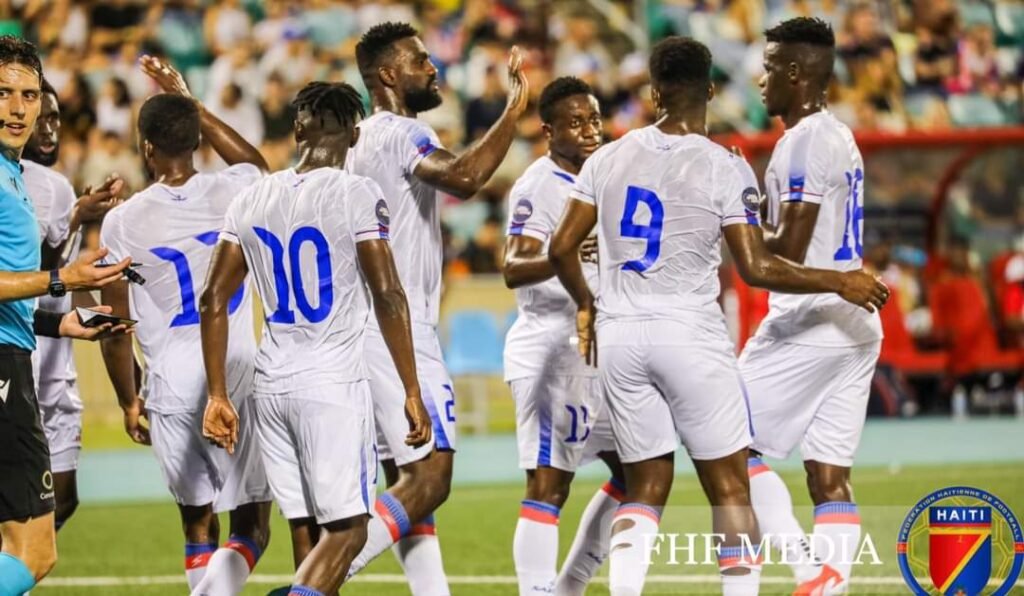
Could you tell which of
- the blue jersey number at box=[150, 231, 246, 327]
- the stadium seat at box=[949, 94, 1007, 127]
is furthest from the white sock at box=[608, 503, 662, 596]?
the stadium seat at box=[949, 94, 1007, 127]

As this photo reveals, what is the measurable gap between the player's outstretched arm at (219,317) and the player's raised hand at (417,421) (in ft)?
2.49

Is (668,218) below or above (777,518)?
above

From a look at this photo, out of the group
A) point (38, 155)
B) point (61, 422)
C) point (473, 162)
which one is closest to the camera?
point (473, 162)

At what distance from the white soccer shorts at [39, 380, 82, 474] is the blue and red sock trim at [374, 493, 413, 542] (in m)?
2.19

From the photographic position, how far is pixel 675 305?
265 inches

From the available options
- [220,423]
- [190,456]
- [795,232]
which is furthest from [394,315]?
[795,232]

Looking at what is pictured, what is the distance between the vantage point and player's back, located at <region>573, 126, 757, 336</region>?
22.0ft

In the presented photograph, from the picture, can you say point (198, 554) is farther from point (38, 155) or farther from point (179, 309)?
point (38, 155)

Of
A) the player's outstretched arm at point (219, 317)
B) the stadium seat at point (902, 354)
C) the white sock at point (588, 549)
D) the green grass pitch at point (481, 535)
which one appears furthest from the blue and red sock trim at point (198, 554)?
the stadium seat at point (902, 354)

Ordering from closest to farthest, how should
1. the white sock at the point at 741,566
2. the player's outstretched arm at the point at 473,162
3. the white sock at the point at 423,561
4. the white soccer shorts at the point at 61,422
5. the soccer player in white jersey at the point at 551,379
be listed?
the white sock at the point at 741,566 → the player's outstretched arm at the point at 473,162 → the white sock at the point at 423,561 → the soccer player in white jersey at the point at 551,379 → the white soccer shorts at the point at 61,422

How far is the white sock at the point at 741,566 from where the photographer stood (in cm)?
662

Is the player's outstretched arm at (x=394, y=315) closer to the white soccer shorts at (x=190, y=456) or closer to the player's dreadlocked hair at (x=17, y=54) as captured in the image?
the white soccer shorts at (x=190, y=456)

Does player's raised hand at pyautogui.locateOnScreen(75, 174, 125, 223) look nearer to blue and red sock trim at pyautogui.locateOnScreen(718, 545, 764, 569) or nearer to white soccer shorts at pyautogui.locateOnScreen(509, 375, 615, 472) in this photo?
white soccer shorts at pyautogui.locateOnScreen(509, 375, 615, 472)

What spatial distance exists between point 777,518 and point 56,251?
4.04 meters
